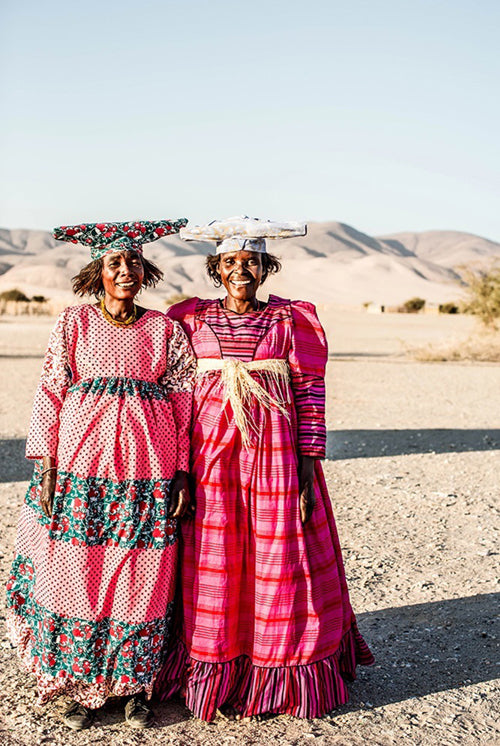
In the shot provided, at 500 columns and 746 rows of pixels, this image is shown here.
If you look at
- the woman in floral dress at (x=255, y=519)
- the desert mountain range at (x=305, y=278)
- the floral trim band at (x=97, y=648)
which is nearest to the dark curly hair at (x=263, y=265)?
the woman in floral dress at (x=255, y=519)

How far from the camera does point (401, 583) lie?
18.5 feet

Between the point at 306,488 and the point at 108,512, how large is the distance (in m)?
0.86

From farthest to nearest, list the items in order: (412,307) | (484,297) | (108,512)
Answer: (412,307), (484,297), (108,512)

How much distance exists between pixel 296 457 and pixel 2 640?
80.0 inches

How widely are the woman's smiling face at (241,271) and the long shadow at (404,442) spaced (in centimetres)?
609

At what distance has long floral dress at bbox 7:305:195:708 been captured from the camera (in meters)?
3.55

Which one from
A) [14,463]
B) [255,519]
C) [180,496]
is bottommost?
[14,463]

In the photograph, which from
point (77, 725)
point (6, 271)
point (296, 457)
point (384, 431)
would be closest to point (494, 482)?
point (384, 431)

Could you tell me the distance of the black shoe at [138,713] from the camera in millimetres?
3611

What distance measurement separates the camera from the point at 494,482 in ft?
28.8

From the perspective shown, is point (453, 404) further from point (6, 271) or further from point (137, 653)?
point (6, 271)

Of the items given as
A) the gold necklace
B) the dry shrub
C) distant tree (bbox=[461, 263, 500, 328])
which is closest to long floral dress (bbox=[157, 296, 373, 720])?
the gold necklace

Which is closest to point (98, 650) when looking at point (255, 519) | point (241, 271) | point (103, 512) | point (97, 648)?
point (97, 648)

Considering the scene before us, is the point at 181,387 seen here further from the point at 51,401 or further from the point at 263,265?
the point at 263,265
